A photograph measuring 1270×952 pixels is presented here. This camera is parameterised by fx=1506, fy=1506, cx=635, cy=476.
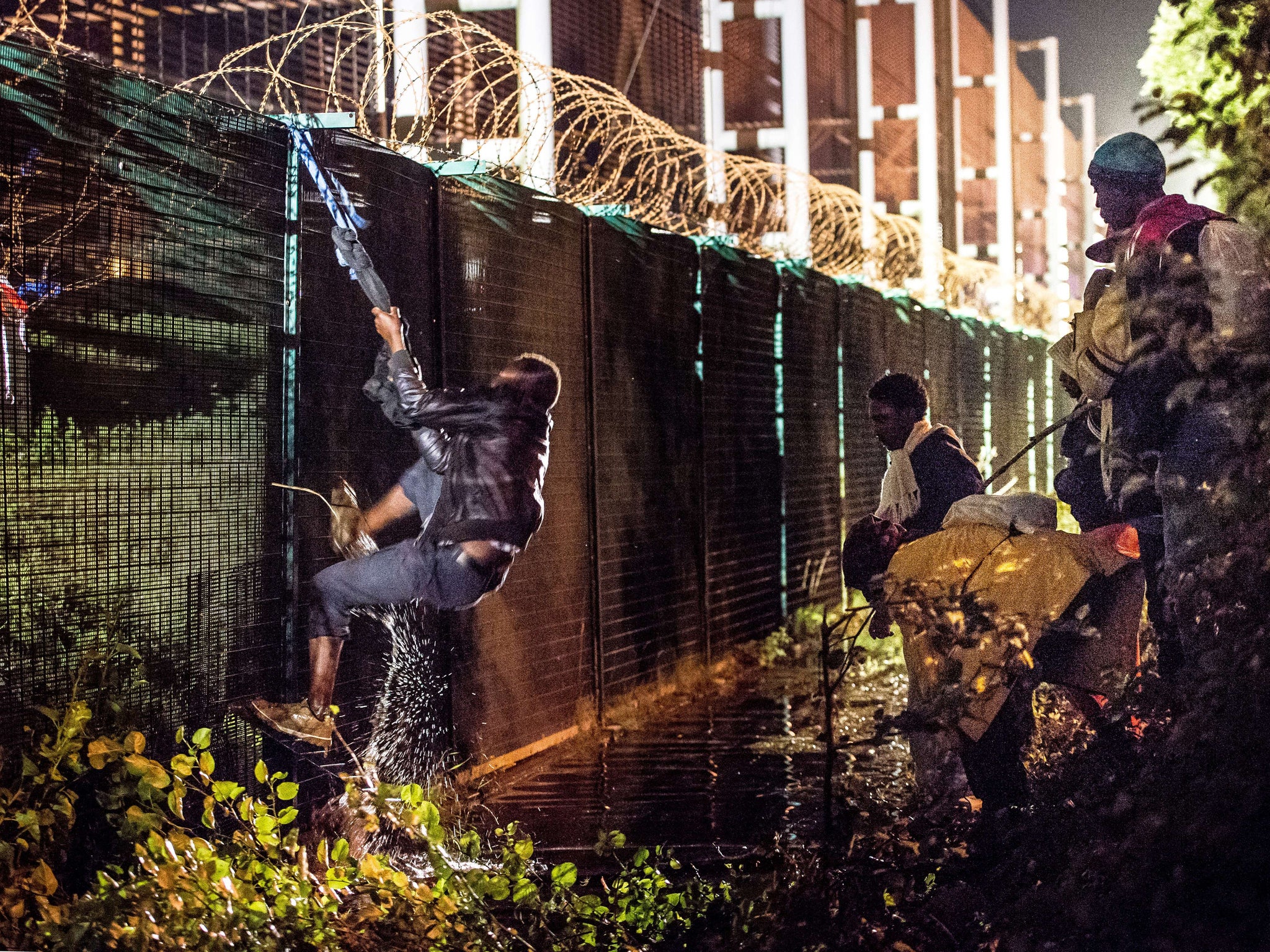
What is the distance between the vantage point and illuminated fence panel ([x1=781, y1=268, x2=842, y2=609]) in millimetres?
7031

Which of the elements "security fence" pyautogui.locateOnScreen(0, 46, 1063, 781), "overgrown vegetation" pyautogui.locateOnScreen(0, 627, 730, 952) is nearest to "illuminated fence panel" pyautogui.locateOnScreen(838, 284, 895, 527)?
"security fence" pyautogui.locateOnScreen(0, 46, 1063, 781)

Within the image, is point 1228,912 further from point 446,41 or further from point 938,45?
point 446,41

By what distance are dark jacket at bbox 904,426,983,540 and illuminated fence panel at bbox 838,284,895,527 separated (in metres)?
0.19

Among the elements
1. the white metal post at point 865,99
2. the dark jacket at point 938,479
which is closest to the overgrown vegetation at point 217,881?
the dark jacket at point 938,479

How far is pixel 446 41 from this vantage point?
648 inches

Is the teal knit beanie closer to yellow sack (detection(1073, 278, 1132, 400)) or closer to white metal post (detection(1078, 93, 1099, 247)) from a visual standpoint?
white metal post (detection(1078, 93, 1099, 247))

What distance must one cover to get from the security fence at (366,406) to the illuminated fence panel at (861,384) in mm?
26

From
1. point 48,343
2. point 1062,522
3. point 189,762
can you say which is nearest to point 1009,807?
point 1062,522

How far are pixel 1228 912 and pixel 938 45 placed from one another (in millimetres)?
4233

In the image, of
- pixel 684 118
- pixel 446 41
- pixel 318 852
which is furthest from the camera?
pixel 684 118

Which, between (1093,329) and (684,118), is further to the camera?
(684,118)

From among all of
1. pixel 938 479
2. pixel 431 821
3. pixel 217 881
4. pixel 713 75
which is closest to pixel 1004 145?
pixel 938 479

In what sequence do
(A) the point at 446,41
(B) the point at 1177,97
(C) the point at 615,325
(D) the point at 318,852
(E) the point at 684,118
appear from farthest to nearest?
(E) the point at 684,118 < (A) the point at 446,41 < (C) the point at 615,325 < (B) the point at 1177,97 < (D) the point at 318,852

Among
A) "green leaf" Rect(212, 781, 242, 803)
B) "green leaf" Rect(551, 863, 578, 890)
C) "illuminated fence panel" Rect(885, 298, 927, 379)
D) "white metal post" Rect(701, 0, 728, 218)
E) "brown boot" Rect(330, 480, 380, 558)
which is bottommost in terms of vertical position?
"green leaf" Rect(551, 863, 578, 890)
